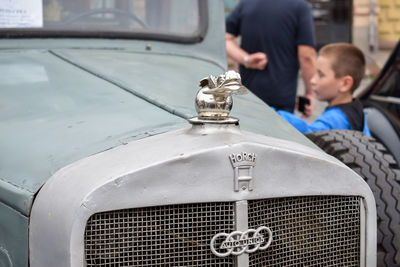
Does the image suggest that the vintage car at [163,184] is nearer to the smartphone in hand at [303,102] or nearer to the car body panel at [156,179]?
the car body panel at [156,179]

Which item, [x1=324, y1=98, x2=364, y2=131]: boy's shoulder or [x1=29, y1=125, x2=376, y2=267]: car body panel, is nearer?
[x1=29, y1=125, x2=376, y2=267]: car body panel

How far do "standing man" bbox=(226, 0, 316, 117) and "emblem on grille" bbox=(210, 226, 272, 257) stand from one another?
296cm

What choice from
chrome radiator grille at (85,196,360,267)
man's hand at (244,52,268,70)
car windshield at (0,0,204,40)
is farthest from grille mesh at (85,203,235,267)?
man's hand at (244,52,268,70)

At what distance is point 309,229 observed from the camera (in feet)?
6.06

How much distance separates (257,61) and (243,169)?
295 centimetres

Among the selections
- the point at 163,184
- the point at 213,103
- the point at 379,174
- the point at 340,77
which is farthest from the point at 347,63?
the point at 163,184

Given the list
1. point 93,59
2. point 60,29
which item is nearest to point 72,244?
point 93,59

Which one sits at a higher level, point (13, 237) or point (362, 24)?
point (13, 237)

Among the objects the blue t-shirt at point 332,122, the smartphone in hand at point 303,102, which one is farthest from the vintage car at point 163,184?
the smartphone in hand at point 303,102

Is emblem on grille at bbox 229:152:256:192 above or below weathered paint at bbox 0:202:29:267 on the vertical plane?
above

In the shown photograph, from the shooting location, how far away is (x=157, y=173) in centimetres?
159

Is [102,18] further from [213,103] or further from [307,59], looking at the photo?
[307,59]

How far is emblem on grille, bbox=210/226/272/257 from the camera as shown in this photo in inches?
65.7

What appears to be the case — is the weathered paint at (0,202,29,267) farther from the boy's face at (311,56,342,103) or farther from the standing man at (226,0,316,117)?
the standing man at (226,0,316,117)
